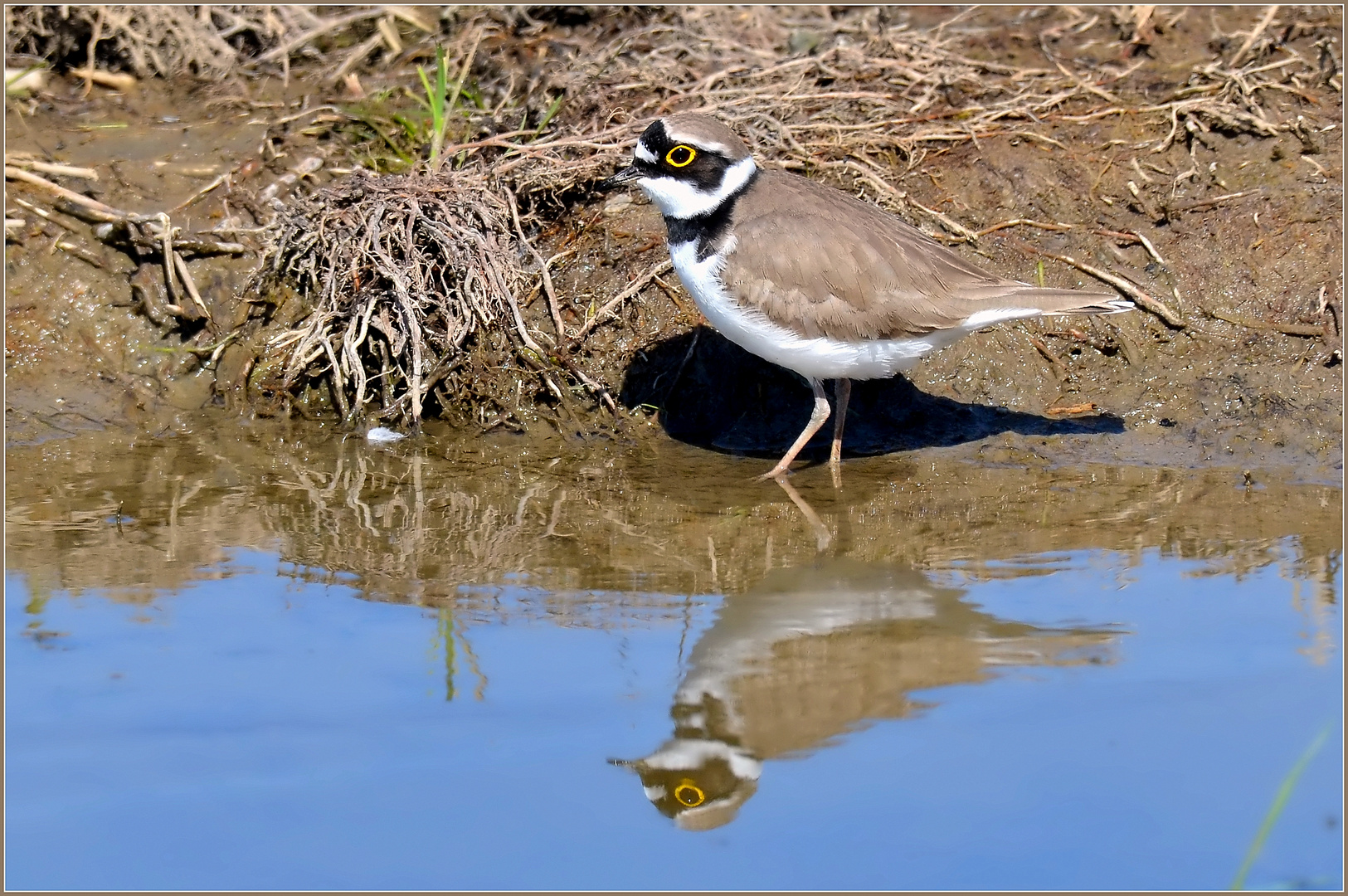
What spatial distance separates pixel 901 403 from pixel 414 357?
2.71 meters

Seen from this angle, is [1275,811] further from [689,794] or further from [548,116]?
[548,116]

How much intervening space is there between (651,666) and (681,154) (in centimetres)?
293

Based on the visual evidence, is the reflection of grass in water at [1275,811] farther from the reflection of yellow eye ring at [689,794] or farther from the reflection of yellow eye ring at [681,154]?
the reflection of yellow eye ring at [681,154]

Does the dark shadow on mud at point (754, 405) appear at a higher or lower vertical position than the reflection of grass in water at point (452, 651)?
higher

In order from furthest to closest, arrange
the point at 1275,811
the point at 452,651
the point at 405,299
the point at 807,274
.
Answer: the point at 405,299, the point at 807,274, the point at 452,651, the point at 1275,811

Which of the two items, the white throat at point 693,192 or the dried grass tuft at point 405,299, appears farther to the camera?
the dried grass tuft at point 405,299

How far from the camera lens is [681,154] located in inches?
259

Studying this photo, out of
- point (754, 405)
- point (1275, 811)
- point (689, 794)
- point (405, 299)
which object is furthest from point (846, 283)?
point (1275, 811)

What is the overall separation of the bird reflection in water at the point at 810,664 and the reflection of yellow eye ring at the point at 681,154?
2219mm

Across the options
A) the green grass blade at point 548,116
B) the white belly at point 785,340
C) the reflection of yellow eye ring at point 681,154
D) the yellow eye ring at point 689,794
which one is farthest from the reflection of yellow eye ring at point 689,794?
the green grass blade at point 548,116

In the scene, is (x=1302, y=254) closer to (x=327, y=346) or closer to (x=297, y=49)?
(x=327, y=346)

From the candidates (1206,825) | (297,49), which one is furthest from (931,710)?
(297,49)

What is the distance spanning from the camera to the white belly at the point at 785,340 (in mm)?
6398

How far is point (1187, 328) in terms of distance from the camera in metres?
7.38
